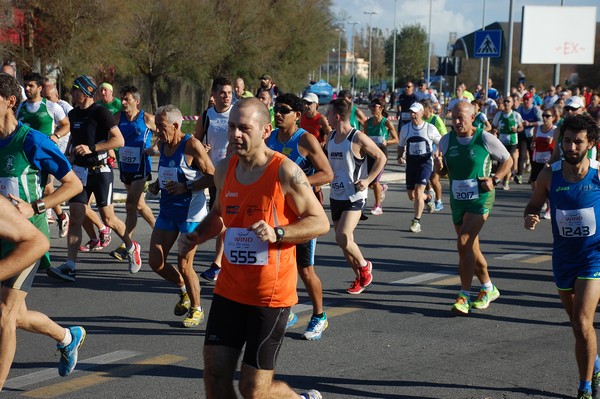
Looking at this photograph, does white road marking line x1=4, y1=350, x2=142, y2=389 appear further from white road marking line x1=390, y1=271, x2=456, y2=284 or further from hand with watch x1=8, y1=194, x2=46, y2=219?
white road marking line x1=390, y1=271, x2=456, y2=284

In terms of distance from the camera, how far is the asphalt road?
237 inches

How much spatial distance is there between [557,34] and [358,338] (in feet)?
102

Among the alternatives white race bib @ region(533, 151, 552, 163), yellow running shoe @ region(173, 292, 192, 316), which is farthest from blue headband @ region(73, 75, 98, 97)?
white race bib @ region(533, 151, 552, 163)

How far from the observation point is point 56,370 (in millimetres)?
6246

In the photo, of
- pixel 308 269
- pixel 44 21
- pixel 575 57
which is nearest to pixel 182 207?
pixel 308 269

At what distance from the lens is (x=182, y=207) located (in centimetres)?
788

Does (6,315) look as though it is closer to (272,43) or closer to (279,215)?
(279,215)

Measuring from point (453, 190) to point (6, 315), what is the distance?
→ 4554mm

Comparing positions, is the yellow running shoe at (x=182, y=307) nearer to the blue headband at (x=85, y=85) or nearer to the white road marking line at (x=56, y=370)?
the white road marking line at (x=56, y=370)

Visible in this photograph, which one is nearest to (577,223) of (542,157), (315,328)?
(315,328)

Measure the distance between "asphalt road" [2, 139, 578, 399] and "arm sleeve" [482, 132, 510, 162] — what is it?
1465 mm

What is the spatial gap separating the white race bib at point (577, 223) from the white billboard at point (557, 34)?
30473 mm

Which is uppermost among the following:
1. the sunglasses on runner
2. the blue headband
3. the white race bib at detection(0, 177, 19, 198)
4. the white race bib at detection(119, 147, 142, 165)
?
the blue headband

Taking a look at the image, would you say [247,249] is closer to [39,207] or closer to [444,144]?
[39,207]
